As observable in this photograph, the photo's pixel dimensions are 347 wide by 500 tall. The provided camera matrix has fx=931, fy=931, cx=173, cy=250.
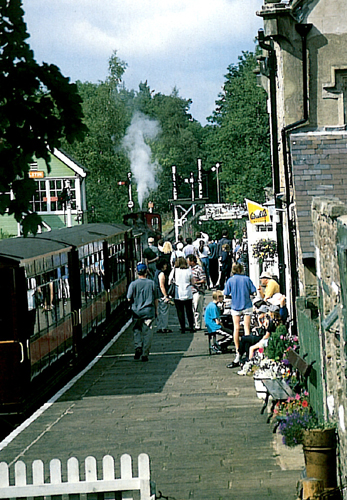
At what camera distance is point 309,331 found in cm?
1131

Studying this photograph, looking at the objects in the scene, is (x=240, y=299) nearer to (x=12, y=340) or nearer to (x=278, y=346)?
→ (x=278, y=346)

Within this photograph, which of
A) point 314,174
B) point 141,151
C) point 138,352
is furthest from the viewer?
point 141,151

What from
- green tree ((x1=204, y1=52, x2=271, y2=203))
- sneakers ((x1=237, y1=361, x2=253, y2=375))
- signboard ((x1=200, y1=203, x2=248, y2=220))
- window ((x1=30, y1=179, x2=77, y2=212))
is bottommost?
sneakers ((x1=237, y1=361, x2=253, y2=375))

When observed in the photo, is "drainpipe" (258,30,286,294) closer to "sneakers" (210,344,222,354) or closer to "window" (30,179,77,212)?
"sneakers" (210,344,222,354)

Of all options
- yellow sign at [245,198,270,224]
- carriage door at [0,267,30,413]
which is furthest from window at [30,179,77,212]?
carriage door at [0,267,30,413]

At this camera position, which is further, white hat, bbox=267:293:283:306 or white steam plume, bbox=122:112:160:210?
white steam plume, bbox=122:112:160:210

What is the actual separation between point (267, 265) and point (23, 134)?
58.4 feet

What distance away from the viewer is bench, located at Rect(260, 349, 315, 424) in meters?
11.0

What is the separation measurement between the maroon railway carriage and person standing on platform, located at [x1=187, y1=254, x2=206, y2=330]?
86.7 inches

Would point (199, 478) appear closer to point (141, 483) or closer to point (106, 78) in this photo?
point (141, 483)

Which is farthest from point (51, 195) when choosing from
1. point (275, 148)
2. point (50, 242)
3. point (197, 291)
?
point (50, 242)

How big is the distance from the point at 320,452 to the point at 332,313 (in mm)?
1272

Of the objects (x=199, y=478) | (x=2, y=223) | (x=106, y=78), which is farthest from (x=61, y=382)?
(x=106, y=78)

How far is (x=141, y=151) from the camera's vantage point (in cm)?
8875
